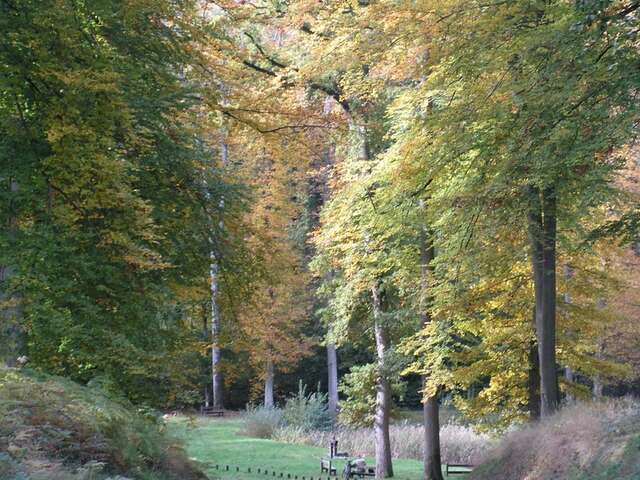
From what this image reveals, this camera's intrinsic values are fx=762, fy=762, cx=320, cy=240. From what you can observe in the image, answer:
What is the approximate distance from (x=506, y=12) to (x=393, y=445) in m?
16.5

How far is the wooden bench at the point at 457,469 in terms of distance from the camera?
1824 centimetres

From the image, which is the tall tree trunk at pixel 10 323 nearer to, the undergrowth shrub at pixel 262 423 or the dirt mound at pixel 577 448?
the dirt mound at pixel 577 448

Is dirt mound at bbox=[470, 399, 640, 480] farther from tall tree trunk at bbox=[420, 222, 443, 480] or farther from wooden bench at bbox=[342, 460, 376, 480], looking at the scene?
wooden bench at bbox=[342, 460, 376, 480]

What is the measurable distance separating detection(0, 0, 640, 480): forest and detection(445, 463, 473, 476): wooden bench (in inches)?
9.2

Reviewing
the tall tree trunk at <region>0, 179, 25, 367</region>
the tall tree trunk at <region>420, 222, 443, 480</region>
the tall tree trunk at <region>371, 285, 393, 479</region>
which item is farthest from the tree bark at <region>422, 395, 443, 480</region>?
the tall tree trunk at <region>0, 179, 25, 367</region>

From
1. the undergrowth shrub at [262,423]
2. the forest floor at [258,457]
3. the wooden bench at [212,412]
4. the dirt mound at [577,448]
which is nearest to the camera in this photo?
the dirt mound at [577,448]

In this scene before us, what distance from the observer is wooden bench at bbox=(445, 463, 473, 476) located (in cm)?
1824

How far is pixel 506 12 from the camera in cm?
1112

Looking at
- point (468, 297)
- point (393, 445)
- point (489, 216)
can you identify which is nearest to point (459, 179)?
point (489, 216)

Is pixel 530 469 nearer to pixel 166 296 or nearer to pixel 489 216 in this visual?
pixel 489 216

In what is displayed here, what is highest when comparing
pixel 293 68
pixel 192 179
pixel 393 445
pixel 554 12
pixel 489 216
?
pixel 293 68

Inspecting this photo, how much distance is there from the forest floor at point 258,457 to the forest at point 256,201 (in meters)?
1.07

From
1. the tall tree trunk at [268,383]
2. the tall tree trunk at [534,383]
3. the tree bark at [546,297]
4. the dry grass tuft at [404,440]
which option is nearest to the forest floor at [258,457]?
the dry grass tuft at [404,440]

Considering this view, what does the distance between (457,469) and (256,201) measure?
995cm
